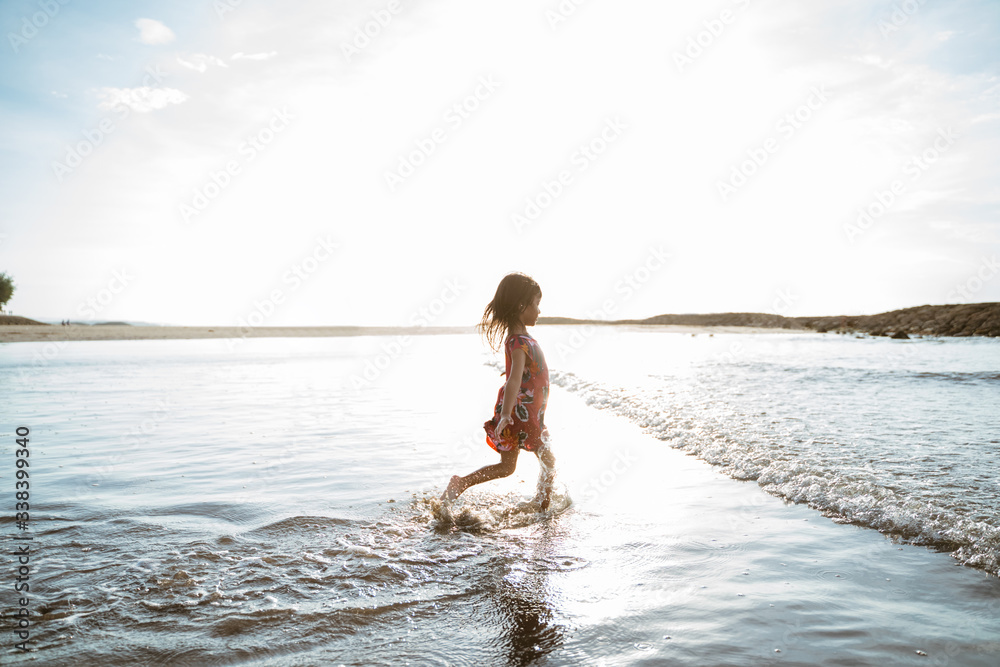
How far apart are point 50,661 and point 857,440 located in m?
8.56

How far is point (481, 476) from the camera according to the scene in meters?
5.21

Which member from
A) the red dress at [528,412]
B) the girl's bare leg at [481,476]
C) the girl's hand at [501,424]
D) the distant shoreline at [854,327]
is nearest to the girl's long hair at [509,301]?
the red dress at [528,412]

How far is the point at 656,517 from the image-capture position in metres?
4.99

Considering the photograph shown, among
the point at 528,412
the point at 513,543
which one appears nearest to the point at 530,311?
A: the point at 528,412

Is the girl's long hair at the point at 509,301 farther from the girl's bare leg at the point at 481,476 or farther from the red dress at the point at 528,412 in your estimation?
the girl's bare leg at the point at 481,476

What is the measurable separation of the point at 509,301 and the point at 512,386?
76 cm

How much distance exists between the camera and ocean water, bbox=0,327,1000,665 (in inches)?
116

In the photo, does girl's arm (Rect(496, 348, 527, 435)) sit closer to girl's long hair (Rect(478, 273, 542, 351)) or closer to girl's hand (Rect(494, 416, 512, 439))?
girl's hand (Rect(494, 416, 512, 439))

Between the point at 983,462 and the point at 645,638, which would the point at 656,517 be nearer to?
the point at 645,638

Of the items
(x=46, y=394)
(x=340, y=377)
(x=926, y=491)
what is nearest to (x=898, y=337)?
(x=340, y=377)

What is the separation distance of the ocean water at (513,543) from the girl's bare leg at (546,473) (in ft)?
0.66

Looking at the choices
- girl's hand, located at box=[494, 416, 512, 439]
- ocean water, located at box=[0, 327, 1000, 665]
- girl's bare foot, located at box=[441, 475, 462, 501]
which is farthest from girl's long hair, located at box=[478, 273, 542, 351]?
ocean water, located at box=[0, 327, 1000, 665]

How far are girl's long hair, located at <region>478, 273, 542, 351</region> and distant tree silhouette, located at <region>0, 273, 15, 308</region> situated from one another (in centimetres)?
7601

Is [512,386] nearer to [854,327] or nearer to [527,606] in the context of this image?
[527,606]
